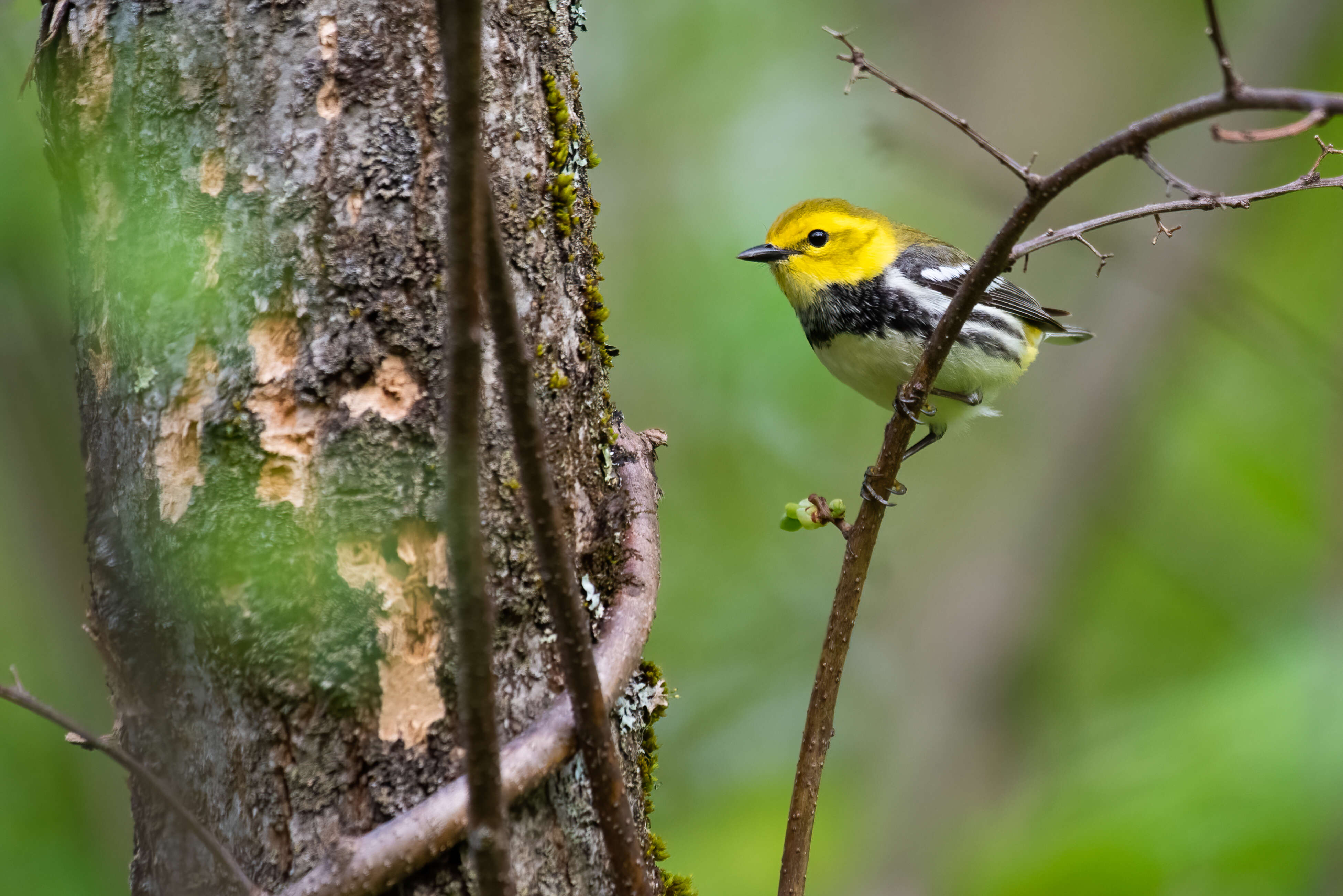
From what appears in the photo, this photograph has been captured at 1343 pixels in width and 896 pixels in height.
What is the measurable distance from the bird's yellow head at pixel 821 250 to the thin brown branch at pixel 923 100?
200 centimetres

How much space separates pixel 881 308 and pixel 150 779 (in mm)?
3094

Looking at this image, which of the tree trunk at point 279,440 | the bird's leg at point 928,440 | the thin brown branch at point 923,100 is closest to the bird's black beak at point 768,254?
the bird's leg at point 928,440

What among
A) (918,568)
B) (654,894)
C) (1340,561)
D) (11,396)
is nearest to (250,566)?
(654,894)

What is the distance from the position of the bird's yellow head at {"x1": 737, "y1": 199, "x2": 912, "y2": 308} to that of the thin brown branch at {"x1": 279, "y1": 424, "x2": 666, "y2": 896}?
2412mm

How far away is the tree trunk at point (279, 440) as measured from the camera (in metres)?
1.60

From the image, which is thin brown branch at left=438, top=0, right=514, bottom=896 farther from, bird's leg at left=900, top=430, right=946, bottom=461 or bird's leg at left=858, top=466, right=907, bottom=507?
bird's leg at left=900, top=430, right=946, bottom=461

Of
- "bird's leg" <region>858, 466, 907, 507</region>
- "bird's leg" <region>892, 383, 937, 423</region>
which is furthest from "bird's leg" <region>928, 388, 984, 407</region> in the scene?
"bird's leg" <region>892, 383, 937, 423</region>

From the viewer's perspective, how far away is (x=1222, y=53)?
1245 mm

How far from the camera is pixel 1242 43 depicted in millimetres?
6590

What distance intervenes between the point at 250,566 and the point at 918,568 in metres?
6.67

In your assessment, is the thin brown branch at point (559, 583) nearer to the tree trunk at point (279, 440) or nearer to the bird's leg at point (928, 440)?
the tree trunk at point (279, 440)

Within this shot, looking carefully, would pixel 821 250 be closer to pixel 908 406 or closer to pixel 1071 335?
pixel 1071 335

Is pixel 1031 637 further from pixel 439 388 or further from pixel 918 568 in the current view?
pixel 439 388

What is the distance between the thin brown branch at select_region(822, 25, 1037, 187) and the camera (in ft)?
5.05
